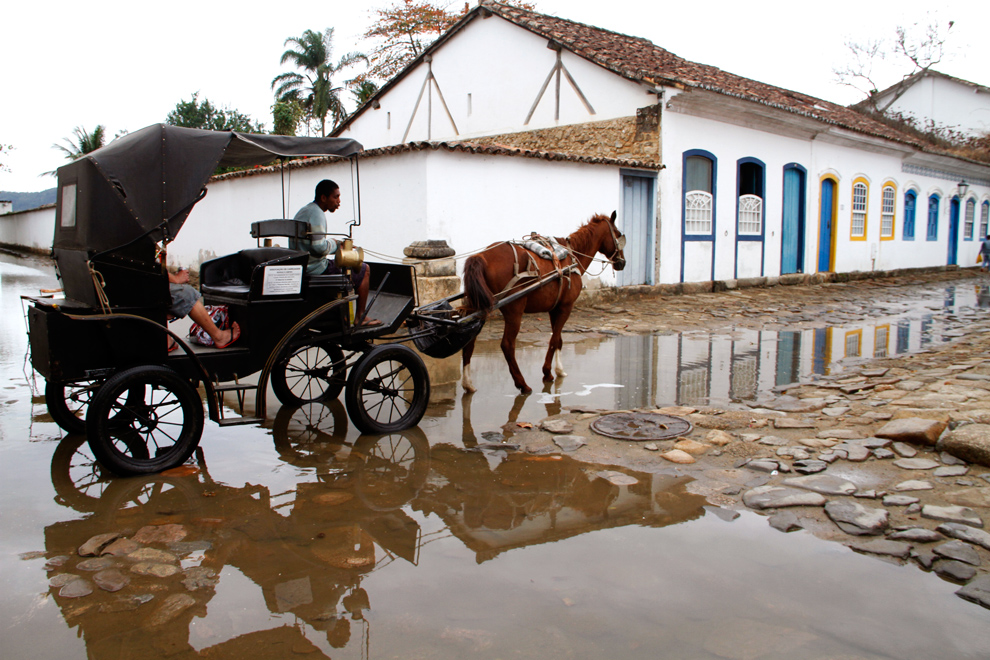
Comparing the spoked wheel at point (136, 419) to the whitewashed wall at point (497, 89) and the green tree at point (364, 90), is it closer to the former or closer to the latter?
the whitewashed wall at point (497, 89)

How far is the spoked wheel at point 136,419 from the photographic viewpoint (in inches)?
158

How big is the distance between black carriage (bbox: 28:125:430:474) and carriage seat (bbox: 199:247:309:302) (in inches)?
0.8

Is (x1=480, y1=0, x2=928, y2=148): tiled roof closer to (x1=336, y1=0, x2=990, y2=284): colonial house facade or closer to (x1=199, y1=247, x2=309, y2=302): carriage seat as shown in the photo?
(x1=336, y1=0, x2=990, y2=284): colonial house facade

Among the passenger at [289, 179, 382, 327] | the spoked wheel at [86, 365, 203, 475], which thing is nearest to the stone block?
the passenger at [289, 179, 382, 327]

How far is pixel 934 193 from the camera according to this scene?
26625 mm

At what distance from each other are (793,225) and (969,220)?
15.5m

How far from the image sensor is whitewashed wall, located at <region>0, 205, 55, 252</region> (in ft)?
92.5

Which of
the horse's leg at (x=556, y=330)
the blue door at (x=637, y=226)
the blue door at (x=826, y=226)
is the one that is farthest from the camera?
the blue door at (x=826, y=226)

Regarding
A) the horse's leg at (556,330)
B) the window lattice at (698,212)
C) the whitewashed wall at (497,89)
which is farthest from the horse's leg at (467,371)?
the window lattice at (698,212)

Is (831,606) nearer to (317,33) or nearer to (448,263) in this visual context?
(448,263)

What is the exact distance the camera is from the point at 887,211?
23.8 metres

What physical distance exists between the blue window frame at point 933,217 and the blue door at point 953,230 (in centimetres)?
148

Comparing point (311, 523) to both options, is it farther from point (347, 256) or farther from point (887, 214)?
point (887, 214)

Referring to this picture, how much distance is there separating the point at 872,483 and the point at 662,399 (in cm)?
247
